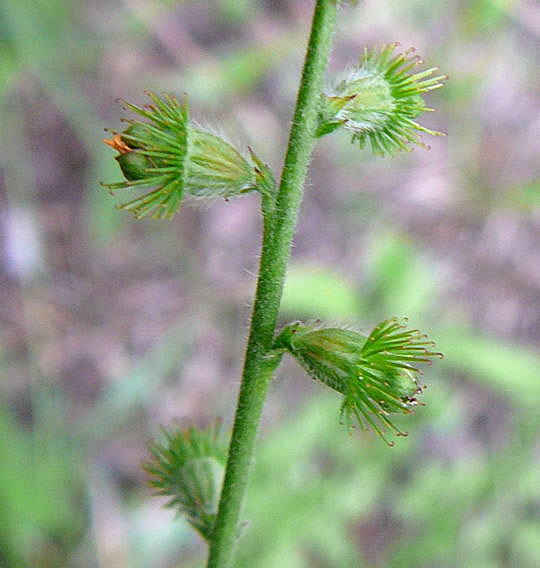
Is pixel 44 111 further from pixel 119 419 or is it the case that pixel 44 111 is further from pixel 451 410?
pixel 451 410

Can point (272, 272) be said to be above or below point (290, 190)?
below

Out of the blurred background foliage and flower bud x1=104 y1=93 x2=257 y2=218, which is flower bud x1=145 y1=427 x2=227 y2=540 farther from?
the blurred background foliage

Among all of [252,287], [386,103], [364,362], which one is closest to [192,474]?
[364,362]

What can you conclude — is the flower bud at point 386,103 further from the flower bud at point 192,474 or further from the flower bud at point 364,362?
the flower bud at point 192,474

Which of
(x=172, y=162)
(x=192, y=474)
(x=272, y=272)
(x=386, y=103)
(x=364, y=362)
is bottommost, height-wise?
(x=192, y=474)

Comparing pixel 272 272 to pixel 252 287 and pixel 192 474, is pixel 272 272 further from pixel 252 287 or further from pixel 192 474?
pixel 252 287

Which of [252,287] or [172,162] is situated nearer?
[172,162]

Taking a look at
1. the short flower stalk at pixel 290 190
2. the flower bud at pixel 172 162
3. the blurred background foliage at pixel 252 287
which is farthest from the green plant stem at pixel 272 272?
the blurred background foliage at pixel 252 287
